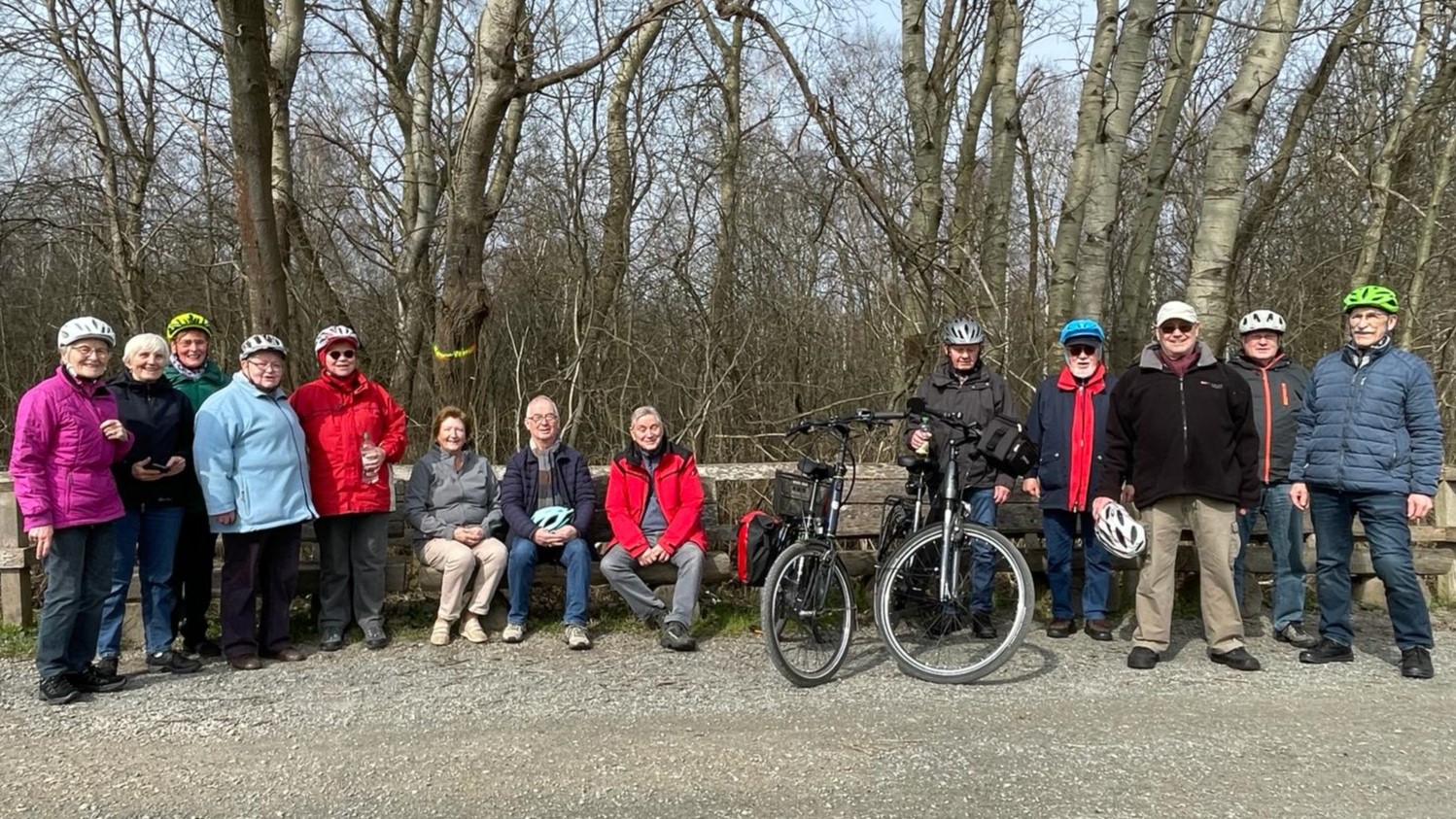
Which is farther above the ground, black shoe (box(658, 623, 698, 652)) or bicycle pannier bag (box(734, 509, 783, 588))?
bicycle pannier bag (box(734, 509, 783, 588))

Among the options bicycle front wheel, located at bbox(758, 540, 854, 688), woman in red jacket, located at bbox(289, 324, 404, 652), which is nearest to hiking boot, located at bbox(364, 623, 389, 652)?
woman in red jacket, located at bbox(289, 324, 404, 652)

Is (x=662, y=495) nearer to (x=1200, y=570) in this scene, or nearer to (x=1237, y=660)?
(x=1200, y=570)

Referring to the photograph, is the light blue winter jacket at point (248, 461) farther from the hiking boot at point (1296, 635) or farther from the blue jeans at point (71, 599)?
the hiking boot at point (1296, 635)

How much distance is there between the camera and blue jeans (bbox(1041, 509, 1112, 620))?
5.73 metres

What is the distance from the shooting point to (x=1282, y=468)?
5711mm

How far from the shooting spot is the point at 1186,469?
201 inches

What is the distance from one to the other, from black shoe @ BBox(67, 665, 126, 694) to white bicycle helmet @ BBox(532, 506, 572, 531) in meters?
2.11

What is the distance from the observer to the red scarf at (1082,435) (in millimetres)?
5561

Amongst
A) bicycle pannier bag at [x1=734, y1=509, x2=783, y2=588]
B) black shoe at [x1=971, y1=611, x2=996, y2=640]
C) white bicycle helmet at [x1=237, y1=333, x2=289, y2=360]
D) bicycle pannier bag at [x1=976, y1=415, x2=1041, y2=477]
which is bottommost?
black shoe at [x1=971, y1=611, x2=996, y2=640]

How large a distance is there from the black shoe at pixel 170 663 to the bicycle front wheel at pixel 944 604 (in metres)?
3.42

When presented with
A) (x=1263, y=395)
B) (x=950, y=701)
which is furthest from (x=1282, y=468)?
(x=950, y=701)

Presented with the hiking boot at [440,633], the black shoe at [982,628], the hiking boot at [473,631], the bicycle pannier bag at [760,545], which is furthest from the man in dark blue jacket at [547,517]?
the black shoe at [982,628]

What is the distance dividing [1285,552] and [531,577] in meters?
4.28

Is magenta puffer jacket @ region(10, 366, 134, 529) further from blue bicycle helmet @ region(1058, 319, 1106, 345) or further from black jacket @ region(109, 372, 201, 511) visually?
blue bicycle helmet @ region(1058, 319, 1106, 345)
